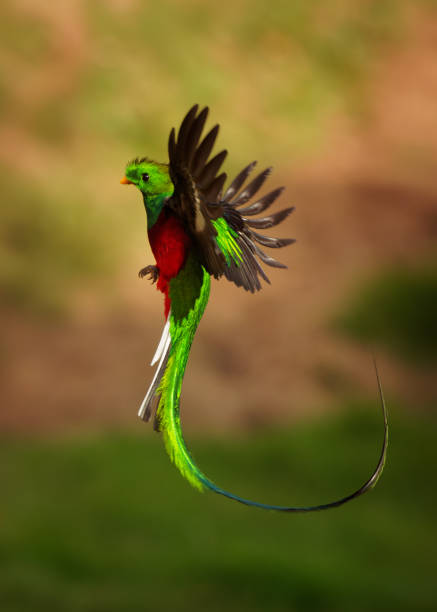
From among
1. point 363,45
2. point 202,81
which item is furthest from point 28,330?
point 363,45

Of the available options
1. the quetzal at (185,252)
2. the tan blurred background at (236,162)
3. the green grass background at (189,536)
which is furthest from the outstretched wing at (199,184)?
the green grass background at (189,536)

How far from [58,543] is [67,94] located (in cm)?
393

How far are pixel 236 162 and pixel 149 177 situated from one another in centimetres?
570

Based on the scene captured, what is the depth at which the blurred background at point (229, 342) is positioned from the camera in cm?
741

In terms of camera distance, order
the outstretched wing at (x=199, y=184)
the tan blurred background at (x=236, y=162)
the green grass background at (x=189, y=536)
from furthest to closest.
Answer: the green grass background at (x=189, y=536) < the tan blurred background at (x=236, y=162) < the outstretched wing at (x=199, y=184)

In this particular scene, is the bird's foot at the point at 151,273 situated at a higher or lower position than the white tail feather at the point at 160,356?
higher

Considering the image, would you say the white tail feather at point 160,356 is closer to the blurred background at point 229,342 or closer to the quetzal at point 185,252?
the quetzal at point 185,252

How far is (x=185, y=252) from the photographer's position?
0.59 meters

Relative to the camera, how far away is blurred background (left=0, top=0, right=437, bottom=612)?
24.3ft

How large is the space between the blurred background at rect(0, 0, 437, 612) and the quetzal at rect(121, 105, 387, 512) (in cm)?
613

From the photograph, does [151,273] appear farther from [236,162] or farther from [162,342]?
[236,162]

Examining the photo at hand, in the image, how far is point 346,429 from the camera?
9.47 m

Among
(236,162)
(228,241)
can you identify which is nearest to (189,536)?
(236,162)

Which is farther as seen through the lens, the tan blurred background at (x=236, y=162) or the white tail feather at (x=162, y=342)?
the tan blurred background at (x=236, y=162)
